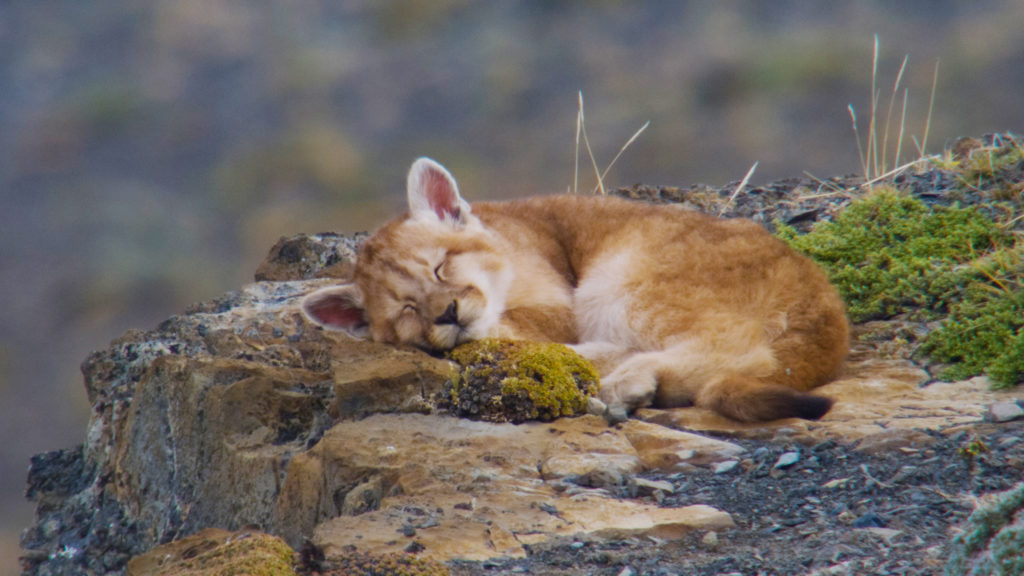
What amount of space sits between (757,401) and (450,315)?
200 centimetres

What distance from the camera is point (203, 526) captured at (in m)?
5.86

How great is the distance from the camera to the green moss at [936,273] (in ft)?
20.1

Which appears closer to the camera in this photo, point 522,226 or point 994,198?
point 522,226

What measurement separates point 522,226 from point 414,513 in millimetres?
3287

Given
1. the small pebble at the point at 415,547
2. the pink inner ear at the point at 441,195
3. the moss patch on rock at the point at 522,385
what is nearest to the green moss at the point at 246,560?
the small pebble at the point at 415,547

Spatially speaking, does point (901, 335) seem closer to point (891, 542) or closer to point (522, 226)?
point (522, 226)

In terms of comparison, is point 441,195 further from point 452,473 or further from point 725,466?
point 725,466

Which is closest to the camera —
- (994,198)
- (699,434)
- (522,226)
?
(699,434)

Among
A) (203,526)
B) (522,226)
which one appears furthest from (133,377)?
(522,226)

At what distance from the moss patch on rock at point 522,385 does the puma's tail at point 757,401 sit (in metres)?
0.70

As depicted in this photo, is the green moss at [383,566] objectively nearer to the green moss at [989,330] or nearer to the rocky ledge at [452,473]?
the rocky ledge at [452,473]

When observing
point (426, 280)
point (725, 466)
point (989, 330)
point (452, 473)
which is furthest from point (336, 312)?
point (989, 330)

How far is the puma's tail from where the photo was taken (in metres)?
4.96

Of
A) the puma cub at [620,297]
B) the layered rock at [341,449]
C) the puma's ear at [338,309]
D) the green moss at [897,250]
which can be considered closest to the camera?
the layered rock at [341,449]
